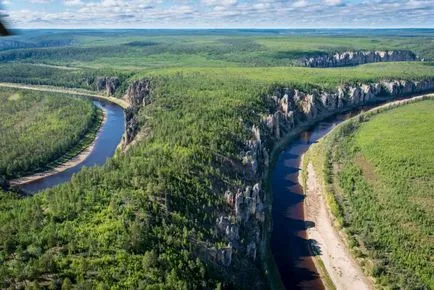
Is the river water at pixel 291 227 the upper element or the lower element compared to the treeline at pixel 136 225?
lower

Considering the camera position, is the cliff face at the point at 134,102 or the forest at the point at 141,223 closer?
the forest at the point at 141,223

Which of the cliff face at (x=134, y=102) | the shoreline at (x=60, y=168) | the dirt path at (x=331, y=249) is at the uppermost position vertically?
the cliff face at (x=134, y=102)

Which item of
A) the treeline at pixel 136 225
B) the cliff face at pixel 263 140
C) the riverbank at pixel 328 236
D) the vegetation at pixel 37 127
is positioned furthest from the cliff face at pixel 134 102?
the riverbank at pixel 328 236

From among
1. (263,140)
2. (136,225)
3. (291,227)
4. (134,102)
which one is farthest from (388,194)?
(134,102)

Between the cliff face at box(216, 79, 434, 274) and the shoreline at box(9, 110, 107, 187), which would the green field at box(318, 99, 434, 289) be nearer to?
the cliff face at box(216, 79, 434, 274)

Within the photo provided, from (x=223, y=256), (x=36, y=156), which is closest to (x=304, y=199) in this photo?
(x=223, y=256)

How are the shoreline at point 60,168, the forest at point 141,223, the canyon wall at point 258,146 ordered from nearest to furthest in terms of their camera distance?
the forest at point 141,223
the canyon wall at point 258,146
the shoreline at point 60,168

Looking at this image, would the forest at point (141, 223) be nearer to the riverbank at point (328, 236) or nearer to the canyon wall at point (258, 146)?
the canyon wall at point (258, 146)

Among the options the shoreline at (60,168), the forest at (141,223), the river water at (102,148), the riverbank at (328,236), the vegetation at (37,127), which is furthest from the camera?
the vegetation at (37,127)
